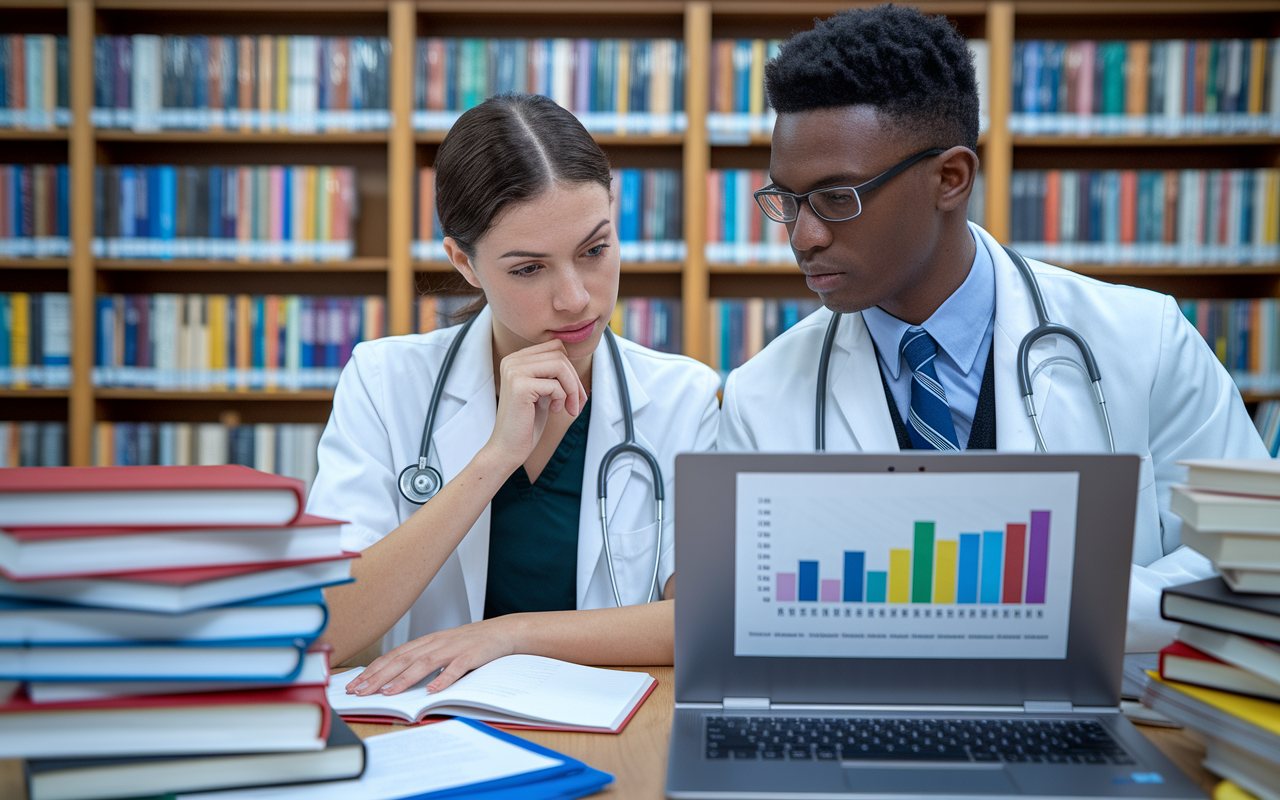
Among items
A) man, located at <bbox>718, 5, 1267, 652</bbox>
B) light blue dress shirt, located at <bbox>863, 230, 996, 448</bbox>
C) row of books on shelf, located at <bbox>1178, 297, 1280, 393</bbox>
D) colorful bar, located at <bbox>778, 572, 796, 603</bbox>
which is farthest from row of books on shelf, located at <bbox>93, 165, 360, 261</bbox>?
row of books on shelf, located at <bbox>1178, 297, 1280, 393</bbox>

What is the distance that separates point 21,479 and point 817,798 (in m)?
0.68

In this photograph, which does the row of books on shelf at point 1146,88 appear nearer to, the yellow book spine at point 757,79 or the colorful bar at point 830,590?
the yellow book spine at point 757,79

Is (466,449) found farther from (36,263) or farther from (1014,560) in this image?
(36,263)

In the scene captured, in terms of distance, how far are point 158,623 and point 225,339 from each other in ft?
7.91

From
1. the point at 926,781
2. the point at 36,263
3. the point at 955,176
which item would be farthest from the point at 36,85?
the point at 926,781

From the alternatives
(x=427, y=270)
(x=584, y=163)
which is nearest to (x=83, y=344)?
(x=427, y=270)

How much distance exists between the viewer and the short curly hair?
1.22m

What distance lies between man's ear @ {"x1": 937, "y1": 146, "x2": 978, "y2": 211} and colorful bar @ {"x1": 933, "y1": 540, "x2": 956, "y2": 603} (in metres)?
0.65

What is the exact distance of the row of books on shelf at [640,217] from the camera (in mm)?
2807

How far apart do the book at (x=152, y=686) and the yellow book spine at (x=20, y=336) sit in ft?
8.65

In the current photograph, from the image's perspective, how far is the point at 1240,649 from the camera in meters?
0.69

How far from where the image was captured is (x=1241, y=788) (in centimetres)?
66

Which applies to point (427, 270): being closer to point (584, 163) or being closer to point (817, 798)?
point (584, 163)

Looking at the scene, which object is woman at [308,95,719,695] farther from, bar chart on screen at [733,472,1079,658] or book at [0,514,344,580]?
book at [0,514,344,580]
